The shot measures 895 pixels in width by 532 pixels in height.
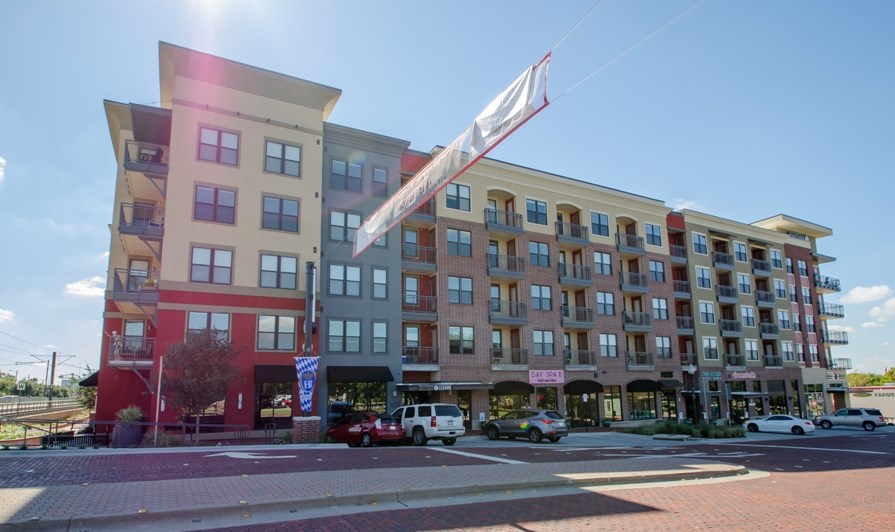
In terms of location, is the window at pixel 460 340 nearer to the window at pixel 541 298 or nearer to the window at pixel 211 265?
the window at pixel 541 298

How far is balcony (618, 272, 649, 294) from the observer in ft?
144

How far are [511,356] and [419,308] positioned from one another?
712 cm

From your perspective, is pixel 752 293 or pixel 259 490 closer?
pixel 259 490

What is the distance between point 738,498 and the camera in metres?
11.2

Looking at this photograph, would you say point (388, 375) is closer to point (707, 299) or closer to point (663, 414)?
point (663, 414)

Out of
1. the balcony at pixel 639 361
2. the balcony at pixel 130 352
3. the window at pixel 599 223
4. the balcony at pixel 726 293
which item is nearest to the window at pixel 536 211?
the window at pixel 599 223

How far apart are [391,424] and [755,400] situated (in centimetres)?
3932

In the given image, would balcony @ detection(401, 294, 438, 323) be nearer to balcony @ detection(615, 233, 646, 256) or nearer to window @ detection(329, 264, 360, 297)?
window @ detection(329, 264, 360, 297)

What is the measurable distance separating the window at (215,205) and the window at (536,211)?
64.7ft

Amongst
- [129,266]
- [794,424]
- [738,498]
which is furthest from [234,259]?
[794,424]

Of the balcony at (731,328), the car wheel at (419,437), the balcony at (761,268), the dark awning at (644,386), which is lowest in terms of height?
the car wheel at (419,437)

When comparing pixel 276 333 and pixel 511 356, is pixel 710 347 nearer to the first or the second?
pixel 511 356

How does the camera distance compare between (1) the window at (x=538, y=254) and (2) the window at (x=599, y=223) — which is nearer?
(1) the window at (x=538, y=254)

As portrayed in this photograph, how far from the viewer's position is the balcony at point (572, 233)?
1634 inches
